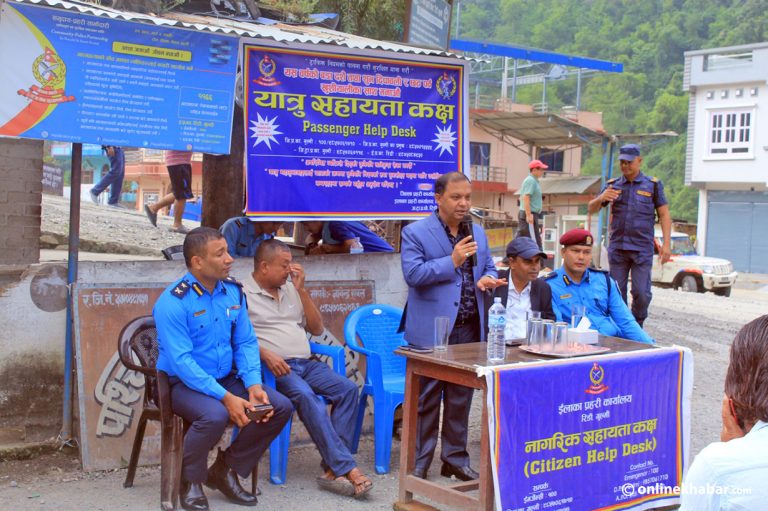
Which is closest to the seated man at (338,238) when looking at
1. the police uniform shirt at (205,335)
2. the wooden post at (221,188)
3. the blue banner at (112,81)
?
the blue banner at (112,81)

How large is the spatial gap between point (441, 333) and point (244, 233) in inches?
81.7

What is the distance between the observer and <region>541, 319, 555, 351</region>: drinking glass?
474 cm

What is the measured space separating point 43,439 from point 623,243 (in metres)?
4.82

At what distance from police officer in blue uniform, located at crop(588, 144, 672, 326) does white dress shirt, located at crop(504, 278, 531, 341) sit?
93.4 inches

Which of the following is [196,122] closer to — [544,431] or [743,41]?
[544,431]

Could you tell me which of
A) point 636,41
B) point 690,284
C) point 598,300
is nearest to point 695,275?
point 690,284

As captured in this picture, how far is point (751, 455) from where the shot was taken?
1.87 meters

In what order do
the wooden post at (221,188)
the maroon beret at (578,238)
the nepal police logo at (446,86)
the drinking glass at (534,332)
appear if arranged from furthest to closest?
1. the wooden post at (221,188)
2. the nepal police logo at (446,86)
3. the maroon beret at (578,238)
4. the drinking glass at (534,332)

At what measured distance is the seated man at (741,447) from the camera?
1.84 m

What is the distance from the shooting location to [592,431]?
15.1 feet

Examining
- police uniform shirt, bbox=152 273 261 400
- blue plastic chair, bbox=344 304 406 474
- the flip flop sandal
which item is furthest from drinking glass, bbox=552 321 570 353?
police uniform shirt, bbox=152 273 261 400

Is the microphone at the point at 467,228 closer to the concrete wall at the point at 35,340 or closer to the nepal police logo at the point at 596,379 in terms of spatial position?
the nepal police logo at the point at 596,379

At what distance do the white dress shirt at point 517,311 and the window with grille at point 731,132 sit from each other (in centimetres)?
3485

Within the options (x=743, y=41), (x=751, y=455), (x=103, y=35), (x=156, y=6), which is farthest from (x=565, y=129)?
(x=743, y=41)
